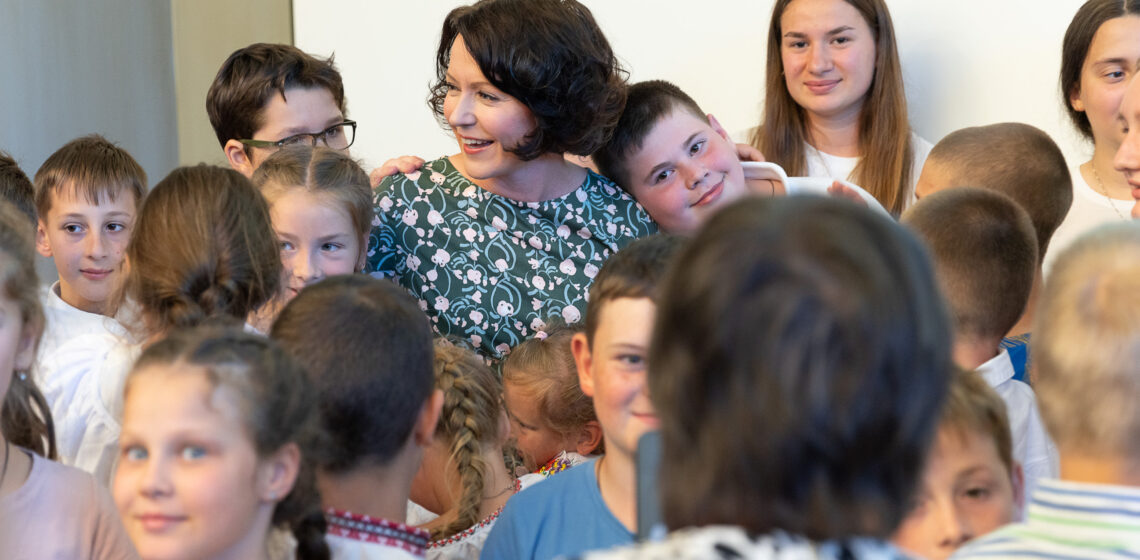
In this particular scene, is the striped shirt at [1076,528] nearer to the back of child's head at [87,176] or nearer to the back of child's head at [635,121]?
the back of child's head at [635,121]

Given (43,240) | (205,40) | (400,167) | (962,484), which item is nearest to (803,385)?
(962,484)

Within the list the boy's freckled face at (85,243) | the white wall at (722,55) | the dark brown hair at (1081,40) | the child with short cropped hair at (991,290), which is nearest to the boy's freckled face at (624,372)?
the child with short cropped hair at (991,290)

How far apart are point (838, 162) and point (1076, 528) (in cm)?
233

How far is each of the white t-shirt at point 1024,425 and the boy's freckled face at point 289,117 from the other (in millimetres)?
1563

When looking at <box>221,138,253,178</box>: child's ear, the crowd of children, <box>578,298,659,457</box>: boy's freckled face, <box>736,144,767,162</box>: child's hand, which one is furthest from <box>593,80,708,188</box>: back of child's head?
<box>578,298,659,457</box>: boy's freckled face

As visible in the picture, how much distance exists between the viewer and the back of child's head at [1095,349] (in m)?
1.02

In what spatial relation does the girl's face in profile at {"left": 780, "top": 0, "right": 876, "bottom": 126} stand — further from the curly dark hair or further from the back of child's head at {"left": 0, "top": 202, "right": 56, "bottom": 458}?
the back of child's head at {"left": 0, "top": 202, "right": 56, "bottom": 458}

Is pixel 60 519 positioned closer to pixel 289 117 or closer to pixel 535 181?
pixel 535 181

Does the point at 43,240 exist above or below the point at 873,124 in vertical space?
below

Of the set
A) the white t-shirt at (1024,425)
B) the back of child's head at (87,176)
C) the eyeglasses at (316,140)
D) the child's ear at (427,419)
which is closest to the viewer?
the child's ear at (427,419)

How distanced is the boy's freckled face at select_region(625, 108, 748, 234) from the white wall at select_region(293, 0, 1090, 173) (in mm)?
1280

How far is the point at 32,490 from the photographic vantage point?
1.38 meters

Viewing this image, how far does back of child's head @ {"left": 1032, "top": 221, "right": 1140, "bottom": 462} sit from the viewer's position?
1.02m

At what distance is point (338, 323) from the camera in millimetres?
1389
